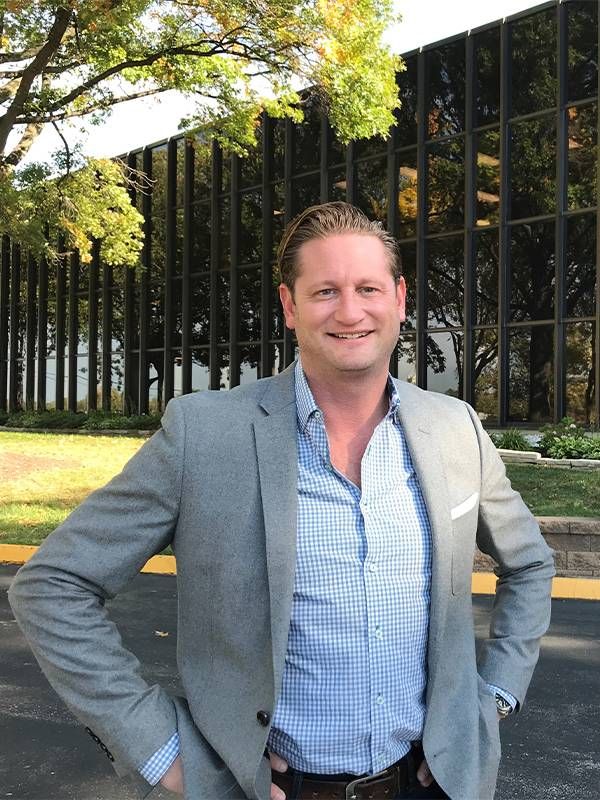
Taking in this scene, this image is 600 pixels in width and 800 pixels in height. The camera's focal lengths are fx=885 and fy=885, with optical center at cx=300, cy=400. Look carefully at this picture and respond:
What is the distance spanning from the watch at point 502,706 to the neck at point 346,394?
0.75 meters

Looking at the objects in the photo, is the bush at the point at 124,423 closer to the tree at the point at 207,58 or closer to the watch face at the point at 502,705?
the tree at the point at 207,58

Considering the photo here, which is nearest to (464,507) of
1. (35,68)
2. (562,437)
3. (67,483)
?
(562,437)

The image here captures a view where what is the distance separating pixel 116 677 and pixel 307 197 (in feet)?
74.3

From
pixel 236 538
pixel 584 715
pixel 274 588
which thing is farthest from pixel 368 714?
pixel 584 715

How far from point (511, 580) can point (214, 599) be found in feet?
2.69

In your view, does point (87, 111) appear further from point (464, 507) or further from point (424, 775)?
point (424, 775)

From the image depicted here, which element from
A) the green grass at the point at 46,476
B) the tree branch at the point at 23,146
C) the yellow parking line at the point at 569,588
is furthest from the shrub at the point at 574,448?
the tree branch at the point at 23,146

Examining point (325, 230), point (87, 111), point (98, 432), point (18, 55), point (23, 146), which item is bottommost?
point (98, 432)

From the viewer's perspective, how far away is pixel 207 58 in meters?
17.1

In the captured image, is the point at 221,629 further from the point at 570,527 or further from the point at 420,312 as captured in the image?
the point at 420,312

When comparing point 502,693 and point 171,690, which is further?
point 171,690

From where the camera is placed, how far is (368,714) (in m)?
1.95

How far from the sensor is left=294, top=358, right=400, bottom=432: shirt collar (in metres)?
2.10

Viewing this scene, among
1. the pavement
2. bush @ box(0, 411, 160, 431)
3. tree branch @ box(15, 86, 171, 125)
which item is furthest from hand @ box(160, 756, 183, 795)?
bush @ box(0, 411, 160, 431)
